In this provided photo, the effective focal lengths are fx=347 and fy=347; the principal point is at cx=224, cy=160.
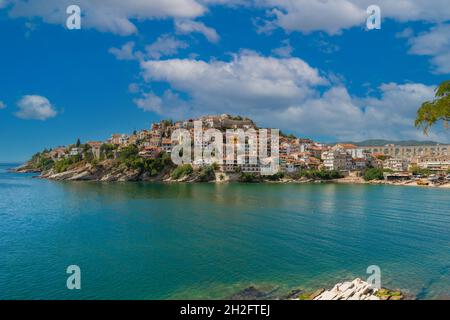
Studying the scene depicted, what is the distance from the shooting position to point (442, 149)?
485ft

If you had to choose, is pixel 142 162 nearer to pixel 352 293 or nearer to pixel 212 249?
pixel 212 249

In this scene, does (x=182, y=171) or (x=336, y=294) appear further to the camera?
(x=182, y=171)

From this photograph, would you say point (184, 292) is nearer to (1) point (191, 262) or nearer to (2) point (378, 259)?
(1) point (191, 262)

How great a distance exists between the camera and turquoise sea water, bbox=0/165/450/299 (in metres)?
14.5

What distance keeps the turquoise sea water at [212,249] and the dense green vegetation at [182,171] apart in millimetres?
41534

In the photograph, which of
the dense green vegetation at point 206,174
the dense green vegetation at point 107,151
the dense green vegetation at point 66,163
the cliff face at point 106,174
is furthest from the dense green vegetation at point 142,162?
the dense green vegetation at point 66,163

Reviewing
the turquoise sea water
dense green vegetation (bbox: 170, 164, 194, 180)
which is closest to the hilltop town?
dense green vegetation (bbox: 170, 164, 194, 180)

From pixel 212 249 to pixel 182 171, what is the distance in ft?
→ 195

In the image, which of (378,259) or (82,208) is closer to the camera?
(378,259)

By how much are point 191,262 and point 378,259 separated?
980 cm

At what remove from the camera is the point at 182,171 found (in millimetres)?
78750

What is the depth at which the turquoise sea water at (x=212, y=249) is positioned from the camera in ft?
47.5

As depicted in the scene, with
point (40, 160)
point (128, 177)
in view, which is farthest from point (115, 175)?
point (40, 160)
